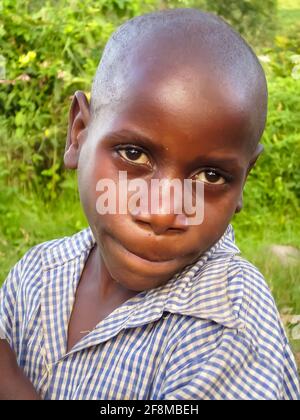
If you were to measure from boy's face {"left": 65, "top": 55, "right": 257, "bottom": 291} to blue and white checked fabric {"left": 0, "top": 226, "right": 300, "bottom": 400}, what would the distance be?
8 centimetres

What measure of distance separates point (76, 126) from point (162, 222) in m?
0.43

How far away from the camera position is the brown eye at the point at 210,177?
5.09 feet

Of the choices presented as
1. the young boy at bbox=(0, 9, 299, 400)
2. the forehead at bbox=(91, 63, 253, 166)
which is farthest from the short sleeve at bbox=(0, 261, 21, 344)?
the forehead at bbox=(91, 63, 253, 166)

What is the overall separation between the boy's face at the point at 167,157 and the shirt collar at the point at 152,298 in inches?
2.3

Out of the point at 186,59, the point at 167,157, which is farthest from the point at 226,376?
the point at 186,59

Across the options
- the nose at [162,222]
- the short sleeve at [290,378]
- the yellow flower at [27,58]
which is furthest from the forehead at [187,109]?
the yellow flower at [27,58]

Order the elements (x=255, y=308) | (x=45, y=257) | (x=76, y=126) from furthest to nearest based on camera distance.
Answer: (x=45, y=257) < (x=76, y=126) < (x=255, y=308)

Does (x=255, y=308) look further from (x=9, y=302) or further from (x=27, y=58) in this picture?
(x=27, y=58)

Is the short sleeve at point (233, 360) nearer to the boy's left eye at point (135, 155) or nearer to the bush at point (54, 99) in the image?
the boy's left eye at point (135, 155)

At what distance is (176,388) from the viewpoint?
1.54 meters

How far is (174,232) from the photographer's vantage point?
5.05 feet

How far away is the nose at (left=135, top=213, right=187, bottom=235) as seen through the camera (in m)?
1.50

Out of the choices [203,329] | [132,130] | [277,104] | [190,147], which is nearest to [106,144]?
[132,130]
